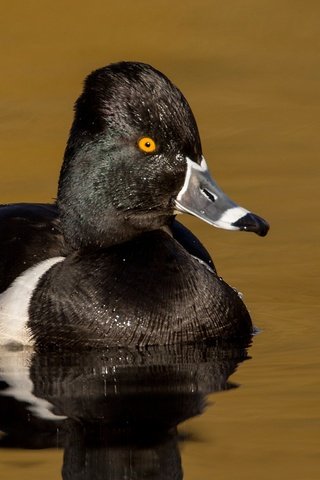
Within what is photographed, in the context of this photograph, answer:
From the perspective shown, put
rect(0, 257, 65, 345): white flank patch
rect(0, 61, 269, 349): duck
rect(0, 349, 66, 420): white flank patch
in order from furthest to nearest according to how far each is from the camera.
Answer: rect(0, 257, 65, 345): white flank patch
rect(0, 61, 269, 349): duck
rect(0, 349, 66, 420): white flank patch

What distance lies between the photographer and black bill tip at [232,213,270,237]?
28.5 ft

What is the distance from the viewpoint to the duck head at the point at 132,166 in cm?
883

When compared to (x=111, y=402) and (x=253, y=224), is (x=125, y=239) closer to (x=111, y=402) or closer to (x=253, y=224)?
(x=253, y=224)

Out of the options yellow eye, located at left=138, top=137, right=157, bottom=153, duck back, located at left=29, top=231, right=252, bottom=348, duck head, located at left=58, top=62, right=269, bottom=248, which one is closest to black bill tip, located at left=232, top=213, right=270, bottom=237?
duck head, located at left=58, top=62, right=269, bottom=248

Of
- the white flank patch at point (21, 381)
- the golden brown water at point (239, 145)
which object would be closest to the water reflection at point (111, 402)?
the white flank patch at point (21, 381)

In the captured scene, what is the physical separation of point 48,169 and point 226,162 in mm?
1217

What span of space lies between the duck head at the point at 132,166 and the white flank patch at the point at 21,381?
69cm

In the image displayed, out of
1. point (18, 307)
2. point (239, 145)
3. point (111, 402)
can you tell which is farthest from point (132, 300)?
point (239, 145)

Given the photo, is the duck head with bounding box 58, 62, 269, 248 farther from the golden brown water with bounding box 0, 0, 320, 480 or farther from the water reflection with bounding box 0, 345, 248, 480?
the golden brown water with bounding box 0, 0, 320, 480

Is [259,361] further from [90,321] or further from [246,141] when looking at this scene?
[246,141]

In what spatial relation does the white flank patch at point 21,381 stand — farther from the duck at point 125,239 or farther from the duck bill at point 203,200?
the duck bill at point 203,200

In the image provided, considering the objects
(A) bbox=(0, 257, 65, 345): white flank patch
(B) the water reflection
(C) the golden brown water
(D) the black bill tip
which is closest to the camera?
(B) the water reflection

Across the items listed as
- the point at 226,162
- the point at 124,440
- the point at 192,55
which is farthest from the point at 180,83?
the point at 124,440

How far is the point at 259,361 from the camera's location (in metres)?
8.74
